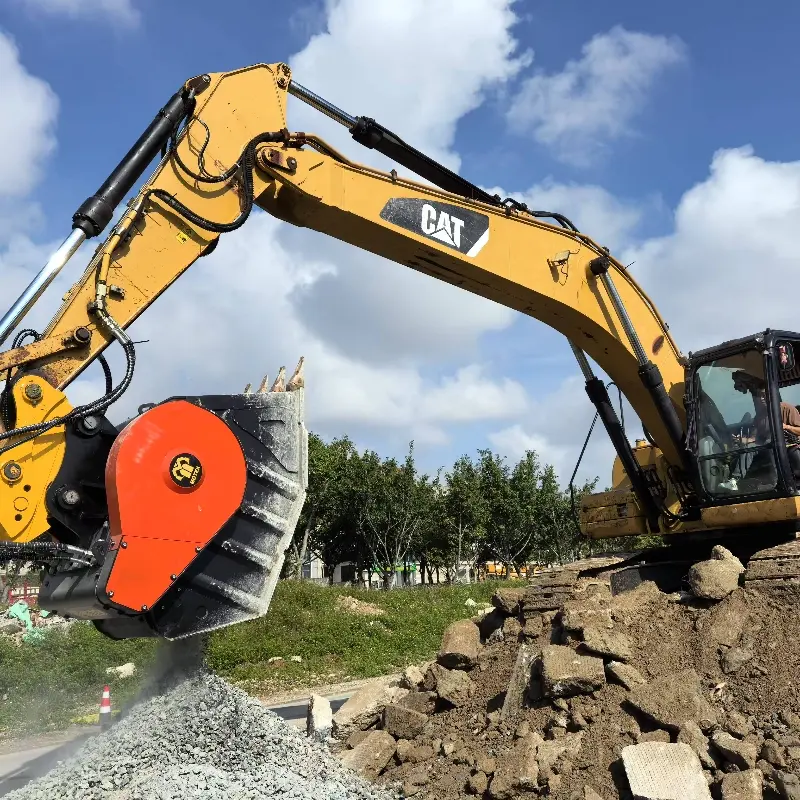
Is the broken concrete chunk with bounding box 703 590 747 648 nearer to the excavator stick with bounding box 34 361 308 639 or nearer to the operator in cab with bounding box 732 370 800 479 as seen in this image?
the operator in cab with bounding box 732 370 800 479

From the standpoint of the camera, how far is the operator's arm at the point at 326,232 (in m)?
4.93

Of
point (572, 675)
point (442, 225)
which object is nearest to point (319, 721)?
point (572, 675)

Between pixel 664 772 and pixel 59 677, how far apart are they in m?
10.4

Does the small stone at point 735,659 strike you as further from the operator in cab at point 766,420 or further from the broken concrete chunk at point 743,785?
the operator in cab at point 766,420

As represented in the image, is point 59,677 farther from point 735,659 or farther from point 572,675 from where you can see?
point 735,659

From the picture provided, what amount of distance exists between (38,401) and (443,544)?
3666 centimetres

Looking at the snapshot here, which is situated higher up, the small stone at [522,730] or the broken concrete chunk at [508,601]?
the broken concrete chunk at [508,601]

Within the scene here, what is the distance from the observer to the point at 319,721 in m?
6.65

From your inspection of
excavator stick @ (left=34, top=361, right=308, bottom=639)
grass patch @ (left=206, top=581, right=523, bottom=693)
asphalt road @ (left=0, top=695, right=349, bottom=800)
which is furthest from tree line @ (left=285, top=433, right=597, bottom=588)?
excavator stick @ (left=34, top=361, right=308, bottom=639)

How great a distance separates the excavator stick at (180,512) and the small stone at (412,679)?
269cm

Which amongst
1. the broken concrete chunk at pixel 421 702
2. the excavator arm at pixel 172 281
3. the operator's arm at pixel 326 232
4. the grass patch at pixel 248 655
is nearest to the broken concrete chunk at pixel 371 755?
the broken concrete chunk at pixel 421 702

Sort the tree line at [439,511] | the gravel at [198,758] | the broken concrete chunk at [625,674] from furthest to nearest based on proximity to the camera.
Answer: the tree line at [439,511] → the broken concrete chunk at [625,674] → the gravel at [198,758]

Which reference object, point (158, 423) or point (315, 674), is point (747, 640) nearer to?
point (158, 423)

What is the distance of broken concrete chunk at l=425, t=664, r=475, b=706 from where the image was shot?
629 cm
